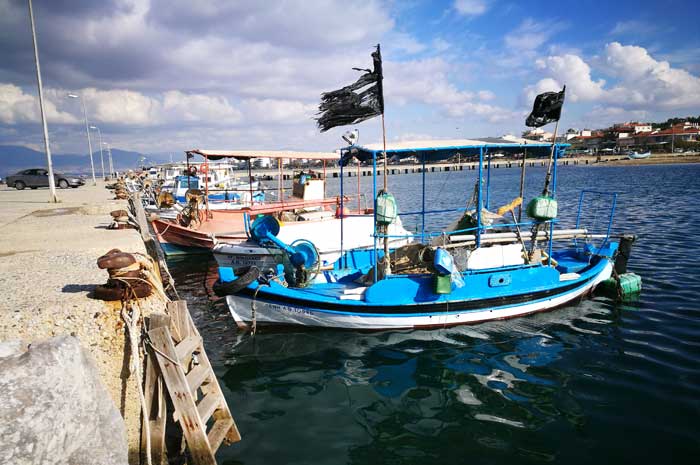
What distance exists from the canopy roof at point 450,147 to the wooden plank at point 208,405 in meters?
5.39

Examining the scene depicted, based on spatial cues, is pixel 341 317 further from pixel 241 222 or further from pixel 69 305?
pixel 241 222

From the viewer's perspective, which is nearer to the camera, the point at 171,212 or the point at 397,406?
the point at 397,406

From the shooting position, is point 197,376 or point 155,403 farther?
point 197,376

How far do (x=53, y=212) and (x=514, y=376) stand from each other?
1659cm

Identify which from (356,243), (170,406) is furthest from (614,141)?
(170,406)

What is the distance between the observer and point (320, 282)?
32.3ft

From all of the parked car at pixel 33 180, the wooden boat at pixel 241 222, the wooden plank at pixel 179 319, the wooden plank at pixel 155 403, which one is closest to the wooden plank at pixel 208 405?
the wooden plank at pixel 155 403

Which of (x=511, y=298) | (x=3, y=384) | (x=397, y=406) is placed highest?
(x=3, y=384)

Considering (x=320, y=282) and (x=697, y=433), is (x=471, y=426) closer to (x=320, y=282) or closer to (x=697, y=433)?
(x=697, y=433)

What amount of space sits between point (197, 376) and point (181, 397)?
33 cm

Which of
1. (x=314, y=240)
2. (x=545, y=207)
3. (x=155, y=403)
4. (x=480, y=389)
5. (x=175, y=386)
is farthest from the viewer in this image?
(x=314, y=240)

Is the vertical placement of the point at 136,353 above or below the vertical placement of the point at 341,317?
above

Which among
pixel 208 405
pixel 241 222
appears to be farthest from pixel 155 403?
pixel 241 222

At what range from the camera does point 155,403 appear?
416cm
